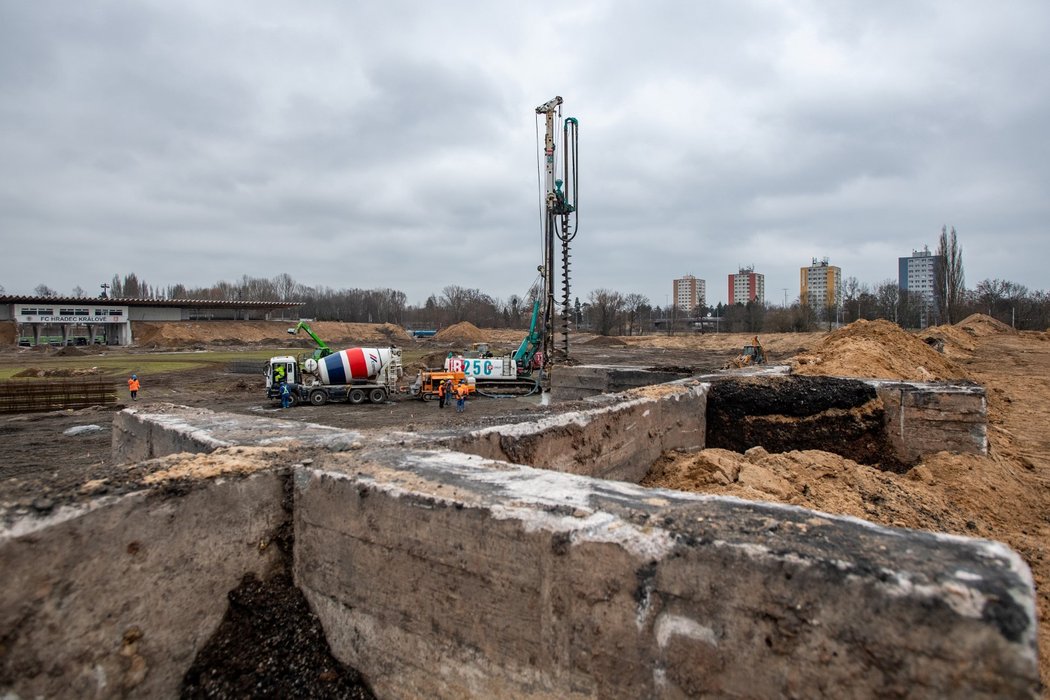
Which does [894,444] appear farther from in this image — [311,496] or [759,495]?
[311,496]

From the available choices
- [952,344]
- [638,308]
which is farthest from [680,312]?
[952,344]

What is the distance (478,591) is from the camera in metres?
2.26

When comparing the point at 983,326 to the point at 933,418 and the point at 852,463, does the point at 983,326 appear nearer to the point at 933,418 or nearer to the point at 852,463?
the point at 933,418

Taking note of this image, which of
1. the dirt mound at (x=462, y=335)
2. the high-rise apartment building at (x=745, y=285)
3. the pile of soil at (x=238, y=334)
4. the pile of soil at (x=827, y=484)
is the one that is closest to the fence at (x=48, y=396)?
the pile of soil at (x=827, y=484)

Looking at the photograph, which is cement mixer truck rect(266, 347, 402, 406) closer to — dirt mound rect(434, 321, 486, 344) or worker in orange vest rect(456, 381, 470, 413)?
worker in orange vest rect(456, 381, 470, 413)

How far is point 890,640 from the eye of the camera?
1565 millimetres

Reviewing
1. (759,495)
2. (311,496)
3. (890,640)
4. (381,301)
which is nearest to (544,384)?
(759,495)

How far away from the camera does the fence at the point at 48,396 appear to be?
1686 cm

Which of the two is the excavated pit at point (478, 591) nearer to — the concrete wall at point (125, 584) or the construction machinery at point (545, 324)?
the concrete wall at point (125, 584)

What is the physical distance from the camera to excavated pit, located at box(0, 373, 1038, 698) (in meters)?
1.62

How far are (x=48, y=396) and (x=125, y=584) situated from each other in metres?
19.8

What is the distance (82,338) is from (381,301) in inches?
1807

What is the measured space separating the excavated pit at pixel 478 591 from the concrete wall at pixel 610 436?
69 centimetres

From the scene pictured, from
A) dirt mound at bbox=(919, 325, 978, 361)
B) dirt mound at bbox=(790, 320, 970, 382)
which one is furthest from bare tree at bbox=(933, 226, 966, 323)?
dirt mound at bbox=(790, 320, 970, 382)
